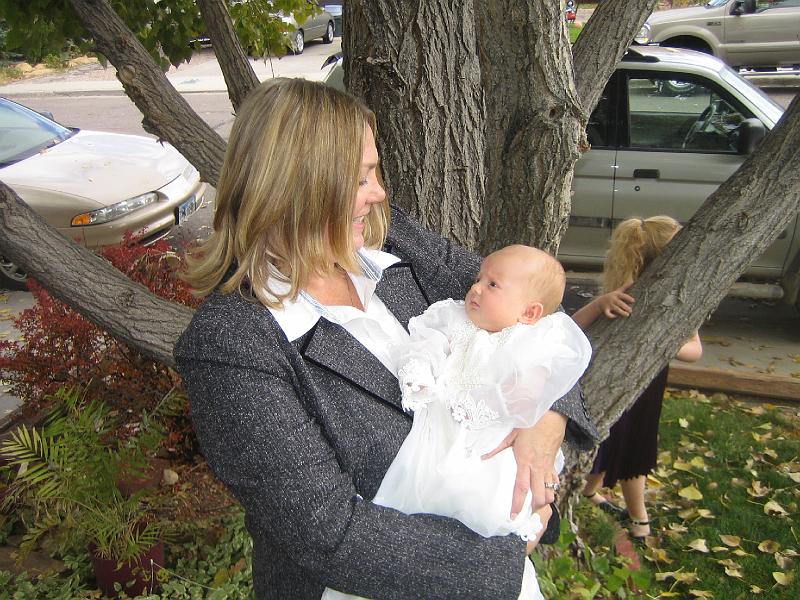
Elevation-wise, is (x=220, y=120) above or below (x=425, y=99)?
below

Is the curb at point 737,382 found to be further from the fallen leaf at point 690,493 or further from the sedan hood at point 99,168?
the sedan hood at point 99,168

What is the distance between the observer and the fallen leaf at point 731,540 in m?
3.76

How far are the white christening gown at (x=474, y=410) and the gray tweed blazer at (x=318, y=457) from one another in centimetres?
4

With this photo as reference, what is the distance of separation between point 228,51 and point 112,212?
408 centimetres

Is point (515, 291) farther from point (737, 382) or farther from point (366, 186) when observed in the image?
point (737, 382)

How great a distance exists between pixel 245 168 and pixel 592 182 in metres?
4.93

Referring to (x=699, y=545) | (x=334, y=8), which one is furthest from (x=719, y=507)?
(x=334, y=8)

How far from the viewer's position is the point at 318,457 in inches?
57.4

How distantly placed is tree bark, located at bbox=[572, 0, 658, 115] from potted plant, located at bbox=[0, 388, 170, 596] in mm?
2119

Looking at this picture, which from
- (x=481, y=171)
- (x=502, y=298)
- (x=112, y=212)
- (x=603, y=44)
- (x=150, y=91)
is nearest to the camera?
(x=502, y=298)

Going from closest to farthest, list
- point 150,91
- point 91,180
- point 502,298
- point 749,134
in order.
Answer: point 502,298 → point 150,91 → point 749,134 → point 91,180

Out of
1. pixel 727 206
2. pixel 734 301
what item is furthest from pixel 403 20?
pixel 734 301

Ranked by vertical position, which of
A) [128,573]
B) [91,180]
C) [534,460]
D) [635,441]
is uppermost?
[534,460]

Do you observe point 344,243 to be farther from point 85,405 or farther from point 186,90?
point 186,90
